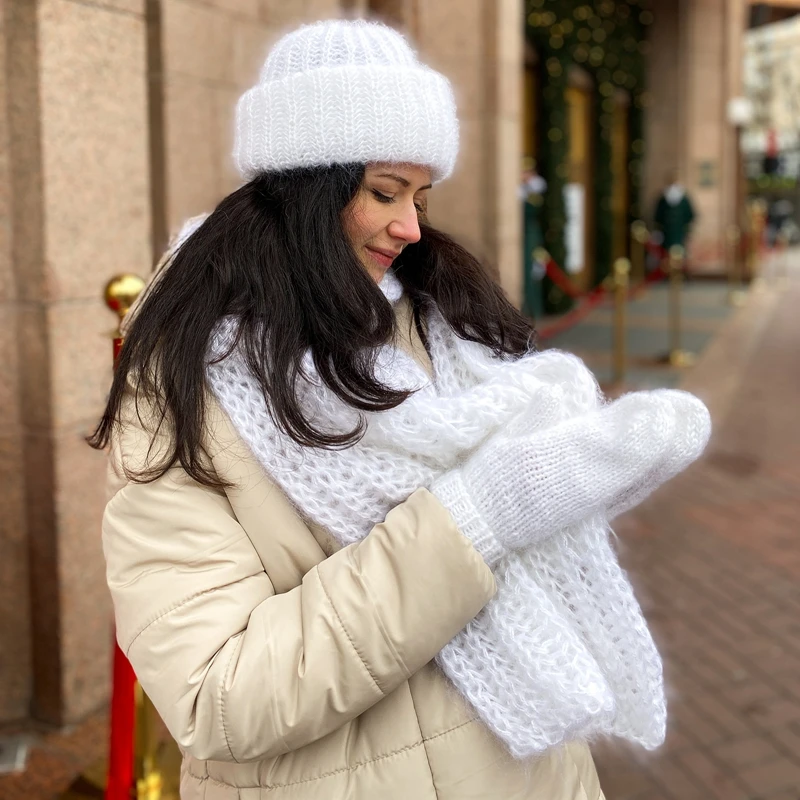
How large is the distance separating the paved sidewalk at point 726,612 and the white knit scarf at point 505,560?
5.58ft

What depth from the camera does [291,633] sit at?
1.22m

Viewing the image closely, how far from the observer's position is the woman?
4.02ft

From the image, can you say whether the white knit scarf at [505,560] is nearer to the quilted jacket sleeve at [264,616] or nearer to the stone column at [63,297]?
the quilted jacket sleeve at [264,616]

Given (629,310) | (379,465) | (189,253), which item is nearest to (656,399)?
(379,465)

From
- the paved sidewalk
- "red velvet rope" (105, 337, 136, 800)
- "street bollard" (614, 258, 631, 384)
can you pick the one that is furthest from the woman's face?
"street bollard" (614, 258, 631, 384)

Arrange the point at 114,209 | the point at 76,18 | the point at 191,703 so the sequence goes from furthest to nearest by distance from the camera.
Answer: the point at 114,209
the point at 76,18
the point at 191,703

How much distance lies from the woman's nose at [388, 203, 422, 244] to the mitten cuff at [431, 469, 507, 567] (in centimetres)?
42

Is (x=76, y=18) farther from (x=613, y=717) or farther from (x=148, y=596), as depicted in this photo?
(x=613, y=717)

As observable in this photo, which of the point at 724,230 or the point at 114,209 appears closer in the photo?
the point at 114,209

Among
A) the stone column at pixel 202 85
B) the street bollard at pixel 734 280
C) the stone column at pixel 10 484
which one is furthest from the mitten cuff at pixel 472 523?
the street bollard at pixel 734 280

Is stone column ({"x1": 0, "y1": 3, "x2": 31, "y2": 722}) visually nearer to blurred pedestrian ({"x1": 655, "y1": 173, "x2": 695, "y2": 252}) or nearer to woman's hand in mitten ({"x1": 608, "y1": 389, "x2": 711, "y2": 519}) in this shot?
woman's hand in mitten ({"x1": 608, "y1": 389, "x2": 711, "y2": 519})

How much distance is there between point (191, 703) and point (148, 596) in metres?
0.15

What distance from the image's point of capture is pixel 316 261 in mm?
1409

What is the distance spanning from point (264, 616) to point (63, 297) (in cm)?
198
